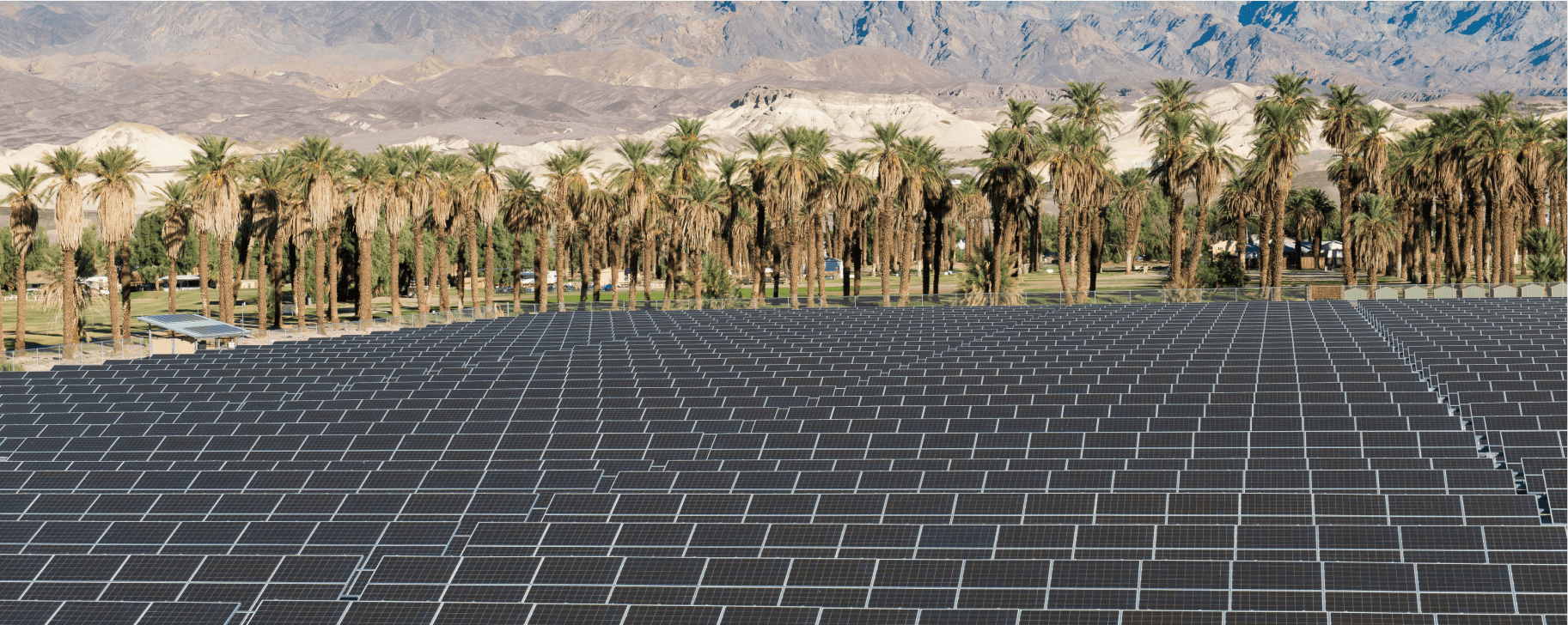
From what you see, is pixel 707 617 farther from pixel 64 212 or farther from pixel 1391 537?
pixel 64 212

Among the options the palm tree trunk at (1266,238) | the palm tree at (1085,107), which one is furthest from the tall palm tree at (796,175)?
the palm tree trunk at (1266,238)

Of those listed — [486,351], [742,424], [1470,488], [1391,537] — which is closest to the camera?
[1391,537]

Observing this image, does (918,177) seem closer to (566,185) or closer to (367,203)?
(566,185)

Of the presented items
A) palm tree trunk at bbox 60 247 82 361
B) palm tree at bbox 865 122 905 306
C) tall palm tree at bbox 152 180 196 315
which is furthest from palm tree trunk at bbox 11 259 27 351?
palm tree at bbox 865 122 905 306

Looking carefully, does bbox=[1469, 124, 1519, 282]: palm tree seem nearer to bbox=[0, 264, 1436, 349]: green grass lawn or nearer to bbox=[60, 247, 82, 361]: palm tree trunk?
bbox=[0, 264, 1436, 349]: green grass lawn

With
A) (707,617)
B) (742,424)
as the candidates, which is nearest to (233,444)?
(742,424)

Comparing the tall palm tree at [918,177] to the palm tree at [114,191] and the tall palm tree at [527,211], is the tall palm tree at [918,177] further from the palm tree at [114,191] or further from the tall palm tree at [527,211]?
the palm tree at [114,191]

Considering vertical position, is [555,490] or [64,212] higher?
[64,212]
